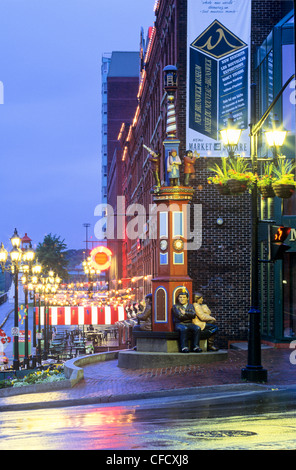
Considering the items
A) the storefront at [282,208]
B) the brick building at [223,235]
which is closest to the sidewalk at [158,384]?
the storefront at [282,208]

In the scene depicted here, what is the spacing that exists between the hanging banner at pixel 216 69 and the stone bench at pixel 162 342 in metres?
9.16

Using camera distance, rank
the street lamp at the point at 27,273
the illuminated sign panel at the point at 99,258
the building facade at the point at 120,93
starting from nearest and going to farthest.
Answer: the street lamp at the point at 27,273
the illuminated sign panel at the point at 99,258
the building facade at the point at 120,93

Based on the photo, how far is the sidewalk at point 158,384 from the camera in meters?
15.5

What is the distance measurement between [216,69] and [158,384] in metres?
15.7

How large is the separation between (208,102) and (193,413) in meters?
18.2

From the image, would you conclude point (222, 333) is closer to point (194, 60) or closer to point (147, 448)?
point (194, 60)

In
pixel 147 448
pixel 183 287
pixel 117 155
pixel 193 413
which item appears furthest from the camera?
pixel 117 155

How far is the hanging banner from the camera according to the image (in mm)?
28453

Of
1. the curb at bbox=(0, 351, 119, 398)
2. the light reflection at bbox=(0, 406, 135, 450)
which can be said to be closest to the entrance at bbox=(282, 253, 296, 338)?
the curb at bbox=(0, 351, 119, 398)

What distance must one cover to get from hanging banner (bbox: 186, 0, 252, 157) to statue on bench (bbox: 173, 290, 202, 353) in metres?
8.81

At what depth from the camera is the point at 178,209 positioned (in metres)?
22.2

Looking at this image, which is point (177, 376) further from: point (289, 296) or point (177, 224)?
point (289, 296)

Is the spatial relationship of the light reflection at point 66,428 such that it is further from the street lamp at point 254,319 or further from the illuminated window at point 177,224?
the illuminated window at point 177,224

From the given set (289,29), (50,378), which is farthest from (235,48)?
(50,378)
